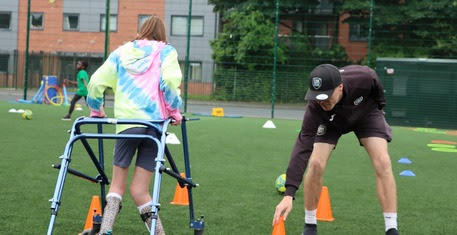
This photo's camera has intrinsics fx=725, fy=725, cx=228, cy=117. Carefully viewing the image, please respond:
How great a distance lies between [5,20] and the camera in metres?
35.6

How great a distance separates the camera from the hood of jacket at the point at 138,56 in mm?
5098

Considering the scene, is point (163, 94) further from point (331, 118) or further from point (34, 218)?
point (34, 218)

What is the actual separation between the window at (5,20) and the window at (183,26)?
26.0ft

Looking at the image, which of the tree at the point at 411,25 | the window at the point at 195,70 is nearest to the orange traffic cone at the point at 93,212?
the tree at the point at 411,25

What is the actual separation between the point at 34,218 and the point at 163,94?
184 cm

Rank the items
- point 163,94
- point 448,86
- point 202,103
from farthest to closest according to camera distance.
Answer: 1. point 202,103
2. point 448,86
3. point 163,94

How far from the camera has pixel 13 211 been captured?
6352 mm

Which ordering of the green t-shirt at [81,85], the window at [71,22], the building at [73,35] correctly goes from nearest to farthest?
the green t-shirt at [81,85] → the building at [73,35] → the window at [71,22]

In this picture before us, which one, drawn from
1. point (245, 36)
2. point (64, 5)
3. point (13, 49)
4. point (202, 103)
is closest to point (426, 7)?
point (245, 36)

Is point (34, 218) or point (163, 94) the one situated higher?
point (163, 94)

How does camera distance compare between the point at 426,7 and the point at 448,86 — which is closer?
the point at 448,86

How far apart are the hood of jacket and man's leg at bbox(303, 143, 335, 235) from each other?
1512 mm

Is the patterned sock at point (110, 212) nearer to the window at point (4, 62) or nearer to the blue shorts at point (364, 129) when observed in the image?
the blue shorts at point (364, 129)

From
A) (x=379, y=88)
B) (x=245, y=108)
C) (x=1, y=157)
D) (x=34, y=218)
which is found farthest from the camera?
(x=245, y=108)
